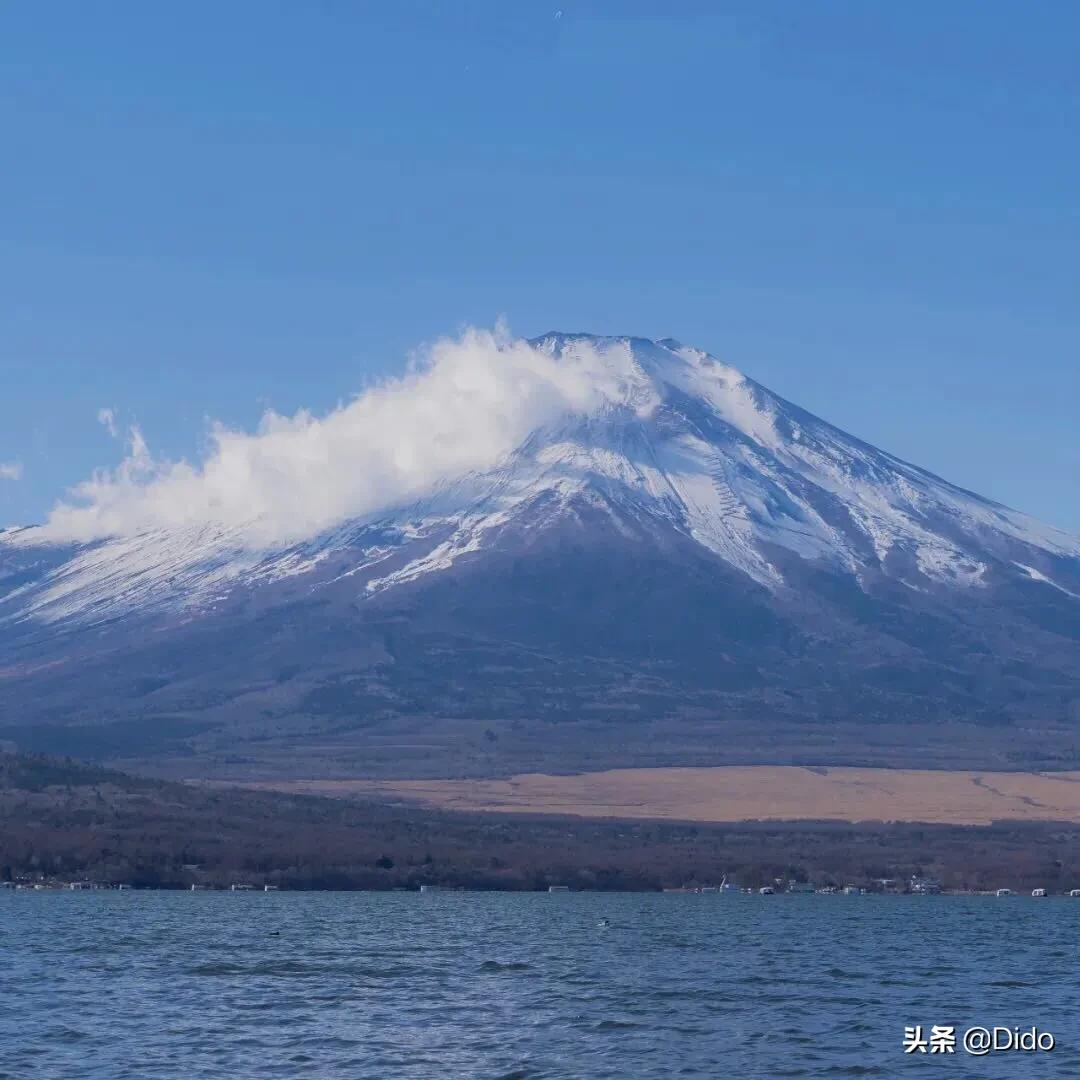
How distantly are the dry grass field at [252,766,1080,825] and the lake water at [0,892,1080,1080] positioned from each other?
243ft

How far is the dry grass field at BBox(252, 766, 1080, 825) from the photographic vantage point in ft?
534

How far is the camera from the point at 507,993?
5100 cm

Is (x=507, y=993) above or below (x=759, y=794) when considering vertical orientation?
below

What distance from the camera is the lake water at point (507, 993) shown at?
38625 millimetres

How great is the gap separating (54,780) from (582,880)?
38.7 m

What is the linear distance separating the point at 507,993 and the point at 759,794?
126 metres

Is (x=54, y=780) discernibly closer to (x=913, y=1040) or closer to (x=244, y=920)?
(x=244, y=920)

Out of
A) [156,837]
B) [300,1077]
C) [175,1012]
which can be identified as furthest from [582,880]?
[300,1077]

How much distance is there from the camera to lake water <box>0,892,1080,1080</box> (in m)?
38.6

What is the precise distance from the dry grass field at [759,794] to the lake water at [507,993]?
7419 cm

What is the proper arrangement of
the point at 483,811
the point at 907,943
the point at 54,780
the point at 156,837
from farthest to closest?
1. the point at 483,811
2. the point at 54,780
3. the point at 156,837
4. the point at 907,943

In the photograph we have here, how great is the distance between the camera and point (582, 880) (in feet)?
399

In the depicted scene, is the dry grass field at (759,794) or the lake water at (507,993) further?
the dry grass field at (759,794)

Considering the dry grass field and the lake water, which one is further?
the dry grass field
